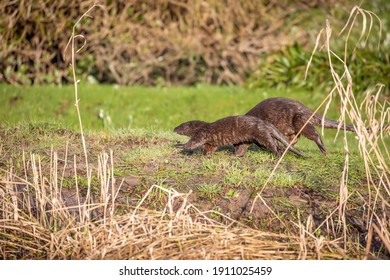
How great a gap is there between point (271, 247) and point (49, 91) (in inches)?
267

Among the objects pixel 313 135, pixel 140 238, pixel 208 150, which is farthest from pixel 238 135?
pixel 140 238

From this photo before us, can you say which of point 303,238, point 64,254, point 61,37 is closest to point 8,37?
point 61,37

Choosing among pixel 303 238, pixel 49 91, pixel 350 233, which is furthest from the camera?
pixel 49 91

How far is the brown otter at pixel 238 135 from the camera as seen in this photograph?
Answer: 561 centimetres

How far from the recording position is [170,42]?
11781mm

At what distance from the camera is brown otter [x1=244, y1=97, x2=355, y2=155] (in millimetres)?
5965

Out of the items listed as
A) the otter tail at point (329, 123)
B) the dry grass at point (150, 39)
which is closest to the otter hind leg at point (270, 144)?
the otter tail at point (329, 123)

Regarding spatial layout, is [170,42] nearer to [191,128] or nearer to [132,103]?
[132,103]

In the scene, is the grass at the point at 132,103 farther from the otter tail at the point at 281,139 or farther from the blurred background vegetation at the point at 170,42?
the otter tail at the point at 281,139

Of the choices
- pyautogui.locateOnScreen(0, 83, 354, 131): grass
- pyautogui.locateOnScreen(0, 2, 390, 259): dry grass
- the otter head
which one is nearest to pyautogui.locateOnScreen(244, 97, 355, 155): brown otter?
the otter head

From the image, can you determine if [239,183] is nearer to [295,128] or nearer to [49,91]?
[295,128]

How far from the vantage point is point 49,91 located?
10.4 m

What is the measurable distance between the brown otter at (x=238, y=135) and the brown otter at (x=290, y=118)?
223 millimetres

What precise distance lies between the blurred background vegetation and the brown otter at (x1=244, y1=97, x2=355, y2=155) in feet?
16.4
